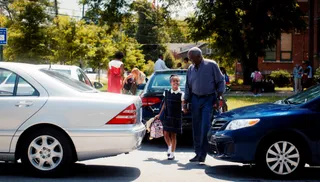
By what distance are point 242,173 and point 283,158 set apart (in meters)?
0.84

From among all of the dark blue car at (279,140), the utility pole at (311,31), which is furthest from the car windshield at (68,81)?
the utility pole at (311,31)

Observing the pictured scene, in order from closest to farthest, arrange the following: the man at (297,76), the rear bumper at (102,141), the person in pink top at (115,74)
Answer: the rear bumper at (102,141) → the person in pink top at (115,74) → the man at (297,76)

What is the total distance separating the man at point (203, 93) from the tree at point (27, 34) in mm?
25221

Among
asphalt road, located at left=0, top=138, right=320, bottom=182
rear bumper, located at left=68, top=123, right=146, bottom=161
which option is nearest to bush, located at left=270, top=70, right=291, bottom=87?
asphalt road, located at left=0, top=138, right=320, bottom=182

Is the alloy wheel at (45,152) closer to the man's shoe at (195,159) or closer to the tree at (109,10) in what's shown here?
the man's shoe at (195,159)

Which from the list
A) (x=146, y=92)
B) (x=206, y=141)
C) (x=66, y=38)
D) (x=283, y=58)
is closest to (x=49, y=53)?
(x=66, y=38)

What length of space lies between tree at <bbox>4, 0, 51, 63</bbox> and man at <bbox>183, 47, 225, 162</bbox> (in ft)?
82.7

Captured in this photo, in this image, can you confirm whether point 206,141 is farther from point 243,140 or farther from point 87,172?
point 87,172

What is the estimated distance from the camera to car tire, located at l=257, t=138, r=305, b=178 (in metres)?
6.76

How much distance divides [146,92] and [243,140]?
11.4 ft

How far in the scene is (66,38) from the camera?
110ft

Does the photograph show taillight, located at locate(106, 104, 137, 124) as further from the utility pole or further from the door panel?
the utility pole

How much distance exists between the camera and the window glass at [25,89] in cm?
679

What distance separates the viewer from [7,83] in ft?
23.2
